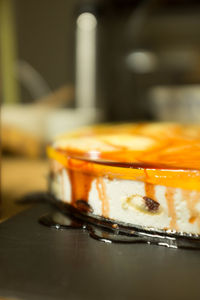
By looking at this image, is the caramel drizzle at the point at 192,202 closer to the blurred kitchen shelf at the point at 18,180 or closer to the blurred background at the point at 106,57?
the blurred kitchen shelf at the point at 18,180

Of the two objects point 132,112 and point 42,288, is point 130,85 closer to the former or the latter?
point 132,112

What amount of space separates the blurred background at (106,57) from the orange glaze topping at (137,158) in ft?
2.67

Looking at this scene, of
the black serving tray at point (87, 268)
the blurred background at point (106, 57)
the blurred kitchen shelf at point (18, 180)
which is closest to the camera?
the black serving tray at point (87, 268)

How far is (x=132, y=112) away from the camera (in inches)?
90.7

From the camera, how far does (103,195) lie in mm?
625

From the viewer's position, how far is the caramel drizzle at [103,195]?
622mm

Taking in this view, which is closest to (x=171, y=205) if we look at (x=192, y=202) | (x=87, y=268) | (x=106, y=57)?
(x=192, y=202)

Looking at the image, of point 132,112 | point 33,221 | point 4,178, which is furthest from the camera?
point 132,112

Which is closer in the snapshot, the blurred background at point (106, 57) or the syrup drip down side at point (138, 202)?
the syrup drip down side at point (138, 202)

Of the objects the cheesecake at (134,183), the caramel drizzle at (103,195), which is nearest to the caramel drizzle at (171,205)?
the cheesecake at (134,183)

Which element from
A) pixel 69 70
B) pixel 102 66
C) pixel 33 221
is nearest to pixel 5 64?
pixel 69 70

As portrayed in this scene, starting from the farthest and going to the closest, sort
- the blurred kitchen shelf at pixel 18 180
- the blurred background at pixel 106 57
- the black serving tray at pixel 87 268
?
the blurred background at pixel 106 57
the blurred kitchen shelf at pixel 18 180
the black serving tray at pixel 87 268

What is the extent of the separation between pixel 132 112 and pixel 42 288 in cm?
194

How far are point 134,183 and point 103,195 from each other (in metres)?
0.07
